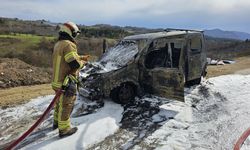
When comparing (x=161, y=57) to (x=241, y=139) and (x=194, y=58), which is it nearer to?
(x=194, y=58)

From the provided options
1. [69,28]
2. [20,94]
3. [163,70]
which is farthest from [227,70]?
[69,28]

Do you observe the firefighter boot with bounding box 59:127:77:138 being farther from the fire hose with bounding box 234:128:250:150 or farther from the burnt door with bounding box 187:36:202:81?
the burnt door with bounding box 187:36:202:81

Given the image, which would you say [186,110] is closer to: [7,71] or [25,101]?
[25,101]

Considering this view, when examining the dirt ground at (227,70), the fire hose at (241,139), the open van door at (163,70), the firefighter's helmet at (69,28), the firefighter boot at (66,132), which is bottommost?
the fire hose at (241,139)

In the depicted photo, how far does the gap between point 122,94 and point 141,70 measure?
0.84m

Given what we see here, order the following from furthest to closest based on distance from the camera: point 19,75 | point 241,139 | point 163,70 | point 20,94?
point 19,75, point 20,94, point 163,70, point 241,139

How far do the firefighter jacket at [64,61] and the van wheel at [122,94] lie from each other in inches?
88.0

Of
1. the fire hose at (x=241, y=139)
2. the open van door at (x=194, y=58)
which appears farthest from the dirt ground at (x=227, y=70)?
the fire hose at (x=241, y=139)

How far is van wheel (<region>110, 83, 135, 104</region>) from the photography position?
354 inches

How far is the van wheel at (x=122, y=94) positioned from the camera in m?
9.00

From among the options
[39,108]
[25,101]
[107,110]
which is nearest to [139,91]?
[107,110]

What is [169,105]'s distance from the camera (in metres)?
9.27

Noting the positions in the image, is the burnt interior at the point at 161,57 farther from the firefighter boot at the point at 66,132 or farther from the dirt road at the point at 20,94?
the dirt road at the point at 20,94

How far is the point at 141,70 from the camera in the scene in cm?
923
